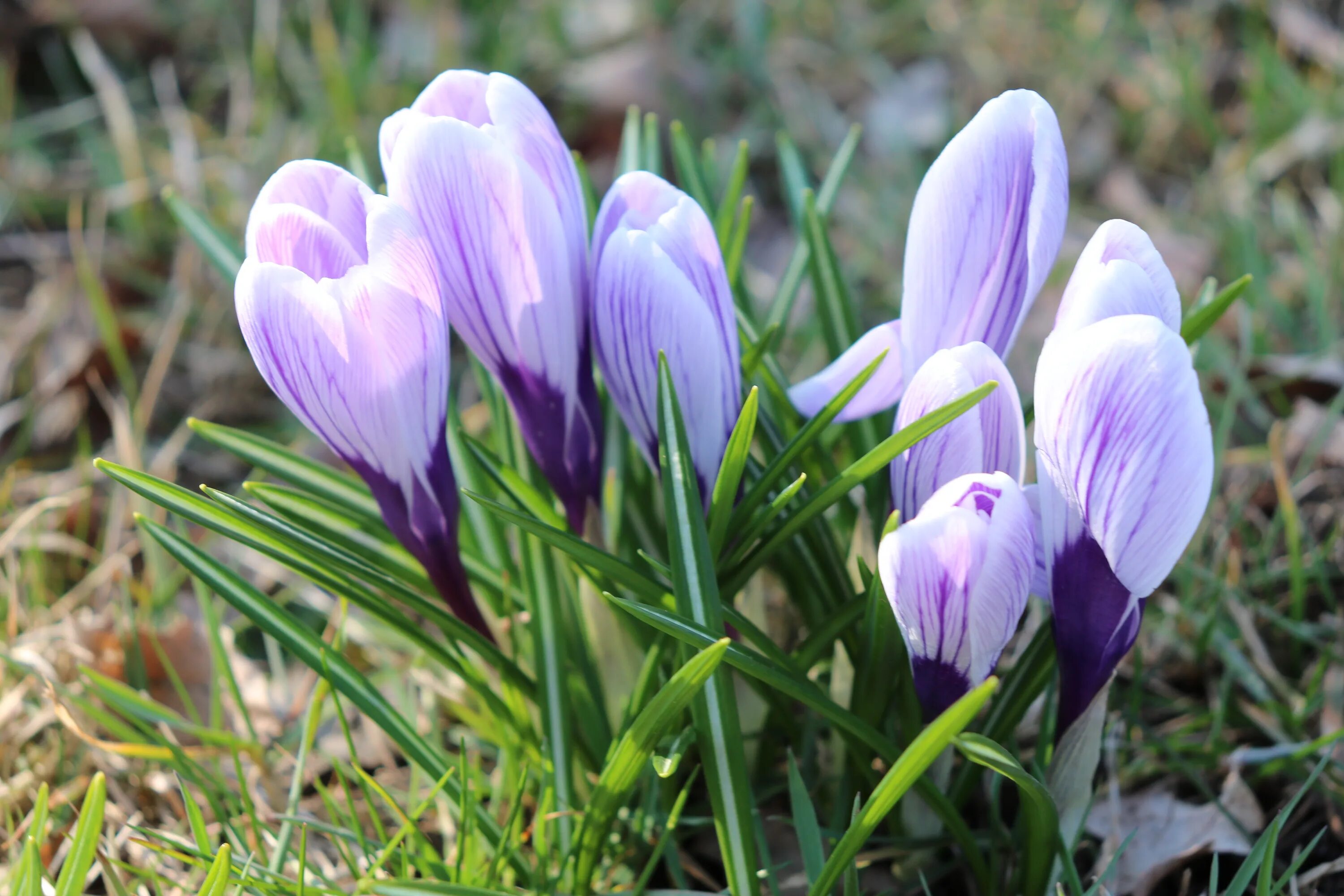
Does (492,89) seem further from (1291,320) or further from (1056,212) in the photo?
(1291,320)

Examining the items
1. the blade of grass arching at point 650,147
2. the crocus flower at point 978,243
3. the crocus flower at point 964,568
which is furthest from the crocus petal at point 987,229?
the blade of grass arching at point 650,147

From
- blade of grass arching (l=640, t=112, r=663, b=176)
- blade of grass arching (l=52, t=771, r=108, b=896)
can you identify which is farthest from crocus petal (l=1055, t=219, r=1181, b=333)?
blade of grass arching (l=52, t=771, r=108, b=896)

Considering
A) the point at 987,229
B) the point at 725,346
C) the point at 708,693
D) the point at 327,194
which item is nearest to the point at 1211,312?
the point at 987,229

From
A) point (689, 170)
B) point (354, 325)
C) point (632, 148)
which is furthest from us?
point (632, 148)

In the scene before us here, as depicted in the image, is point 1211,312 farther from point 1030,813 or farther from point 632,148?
point 632,148

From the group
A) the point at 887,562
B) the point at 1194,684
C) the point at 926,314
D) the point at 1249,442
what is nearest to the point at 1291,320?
the point at 1249,442

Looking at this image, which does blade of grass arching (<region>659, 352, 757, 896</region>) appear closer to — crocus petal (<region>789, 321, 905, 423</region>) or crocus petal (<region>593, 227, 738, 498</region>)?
crocus petal (<region>593, 227, 738, 498</region>)
